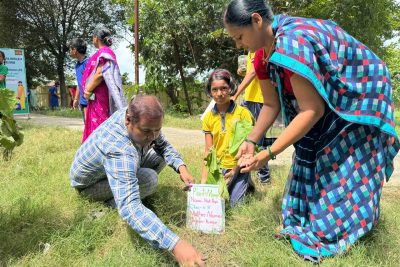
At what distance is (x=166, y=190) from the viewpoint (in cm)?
324

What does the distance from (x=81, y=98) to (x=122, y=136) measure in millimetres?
2273

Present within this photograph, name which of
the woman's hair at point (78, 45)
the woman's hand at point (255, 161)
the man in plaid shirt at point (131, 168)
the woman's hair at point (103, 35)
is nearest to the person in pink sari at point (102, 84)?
the woman's hair at point (103, 35)

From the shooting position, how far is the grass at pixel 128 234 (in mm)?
2127

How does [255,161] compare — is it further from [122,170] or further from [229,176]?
[229,176]

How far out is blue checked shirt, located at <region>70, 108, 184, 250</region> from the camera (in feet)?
6.57

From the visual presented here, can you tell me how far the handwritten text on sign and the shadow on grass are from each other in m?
0.87

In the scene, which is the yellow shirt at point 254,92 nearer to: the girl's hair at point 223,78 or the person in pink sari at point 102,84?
the girl's hair at point 223,78

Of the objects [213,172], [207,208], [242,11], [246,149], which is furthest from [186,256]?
[242,11]

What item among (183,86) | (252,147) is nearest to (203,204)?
(252,147)

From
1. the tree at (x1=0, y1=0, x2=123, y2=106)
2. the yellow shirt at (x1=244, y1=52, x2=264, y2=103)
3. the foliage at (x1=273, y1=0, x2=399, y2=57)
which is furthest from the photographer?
the tree at (x1=0, y1=0, x2=123, y2=106)

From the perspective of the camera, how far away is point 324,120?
7.00 ft

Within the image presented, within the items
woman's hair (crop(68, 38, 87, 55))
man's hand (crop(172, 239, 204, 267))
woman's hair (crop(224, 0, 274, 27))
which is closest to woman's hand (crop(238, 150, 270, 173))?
man's hand (crop(172, 239, 204, 267))

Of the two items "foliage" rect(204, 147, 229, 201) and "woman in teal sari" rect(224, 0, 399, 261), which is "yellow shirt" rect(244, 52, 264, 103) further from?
"woman in teal sari" rect(224, 0, 399, 261)

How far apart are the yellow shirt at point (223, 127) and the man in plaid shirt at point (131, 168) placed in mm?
488
